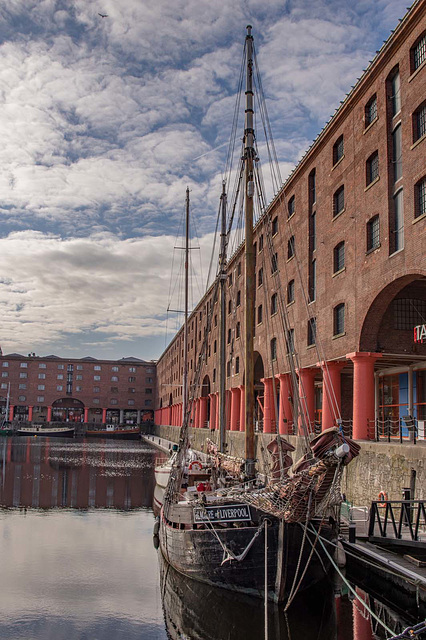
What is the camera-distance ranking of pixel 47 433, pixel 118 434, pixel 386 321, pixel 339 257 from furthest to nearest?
pixel 118 434, pixel 47 433, pixel 339 257, pixel 386 321

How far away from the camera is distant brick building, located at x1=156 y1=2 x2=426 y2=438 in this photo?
22000 millimetres

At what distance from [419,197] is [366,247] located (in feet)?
13.3

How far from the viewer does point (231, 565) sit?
14.6m

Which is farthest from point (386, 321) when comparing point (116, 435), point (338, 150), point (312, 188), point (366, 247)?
point (116, 435)

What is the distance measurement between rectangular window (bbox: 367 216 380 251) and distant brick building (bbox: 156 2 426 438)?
0.04 m

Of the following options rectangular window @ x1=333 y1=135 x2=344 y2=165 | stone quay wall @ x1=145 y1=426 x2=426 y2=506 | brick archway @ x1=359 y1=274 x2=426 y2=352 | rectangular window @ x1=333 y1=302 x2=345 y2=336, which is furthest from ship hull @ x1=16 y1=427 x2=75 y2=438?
stone quay wall @ x1=145 y1=426 x2=426 y2=506

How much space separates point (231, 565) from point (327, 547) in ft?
8.93

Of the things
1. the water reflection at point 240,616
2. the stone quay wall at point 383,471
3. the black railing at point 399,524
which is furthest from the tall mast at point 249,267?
the black railing at point 399,524

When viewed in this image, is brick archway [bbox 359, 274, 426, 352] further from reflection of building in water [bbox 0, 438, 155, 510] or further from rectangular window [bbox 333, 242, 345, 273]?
reflection of building in water [bbox 0, 438, 155, 510]

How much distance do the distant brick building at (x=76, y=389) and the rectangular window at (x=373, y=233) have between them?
386 ft

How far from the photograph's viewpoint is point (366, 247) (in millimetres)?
25156

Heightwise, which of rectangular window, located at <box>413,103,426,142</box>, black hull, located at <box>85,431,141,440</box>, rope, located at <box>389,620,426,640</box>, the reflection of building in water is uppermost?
rectangular window, located at <box>413,103,426,142</box>

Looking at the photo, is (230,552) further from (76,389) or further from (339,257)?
(76,389)

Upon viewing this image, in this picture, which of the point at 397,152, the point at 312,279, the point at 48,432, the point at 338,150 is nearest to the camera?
the point at 397,152
